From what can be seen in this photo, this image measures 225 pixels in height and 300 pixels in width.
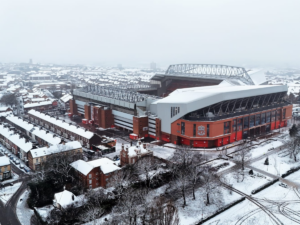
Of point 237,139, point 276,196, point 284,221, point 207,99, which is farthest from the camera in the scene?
point 237,139

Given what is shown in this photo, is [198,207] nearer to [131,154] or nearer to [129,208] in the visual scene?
[129,208]

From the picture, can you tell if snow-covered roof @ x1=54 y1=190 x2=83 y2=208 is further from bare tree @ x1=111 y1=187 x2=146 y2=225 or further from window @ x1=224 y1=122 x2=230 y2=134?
window @ x1=224 y1=122 x2=230 y2=134

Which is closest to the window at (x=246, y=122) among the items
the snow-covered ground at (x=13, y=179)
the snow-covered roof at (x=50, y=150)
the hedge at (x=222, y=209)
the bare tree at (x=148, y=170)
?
the bare tree at (x=148, y=170)

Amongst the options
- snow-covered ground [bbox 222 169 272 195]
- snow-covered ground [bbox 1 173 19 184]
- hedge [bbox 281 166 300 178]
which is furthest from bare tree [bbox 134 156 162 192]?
hedge [bbox 281 166 300 178]

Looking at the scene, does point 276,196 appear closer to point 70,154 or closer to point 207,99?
point 207,99

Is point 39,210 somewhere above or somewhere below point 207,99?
below

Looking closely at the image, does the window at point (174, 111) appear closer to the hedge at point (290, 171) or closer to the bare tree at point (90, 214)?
the hedge at point (290, 171)

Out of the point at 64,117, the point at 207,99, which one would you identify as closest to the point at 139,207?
the point at 207,99
